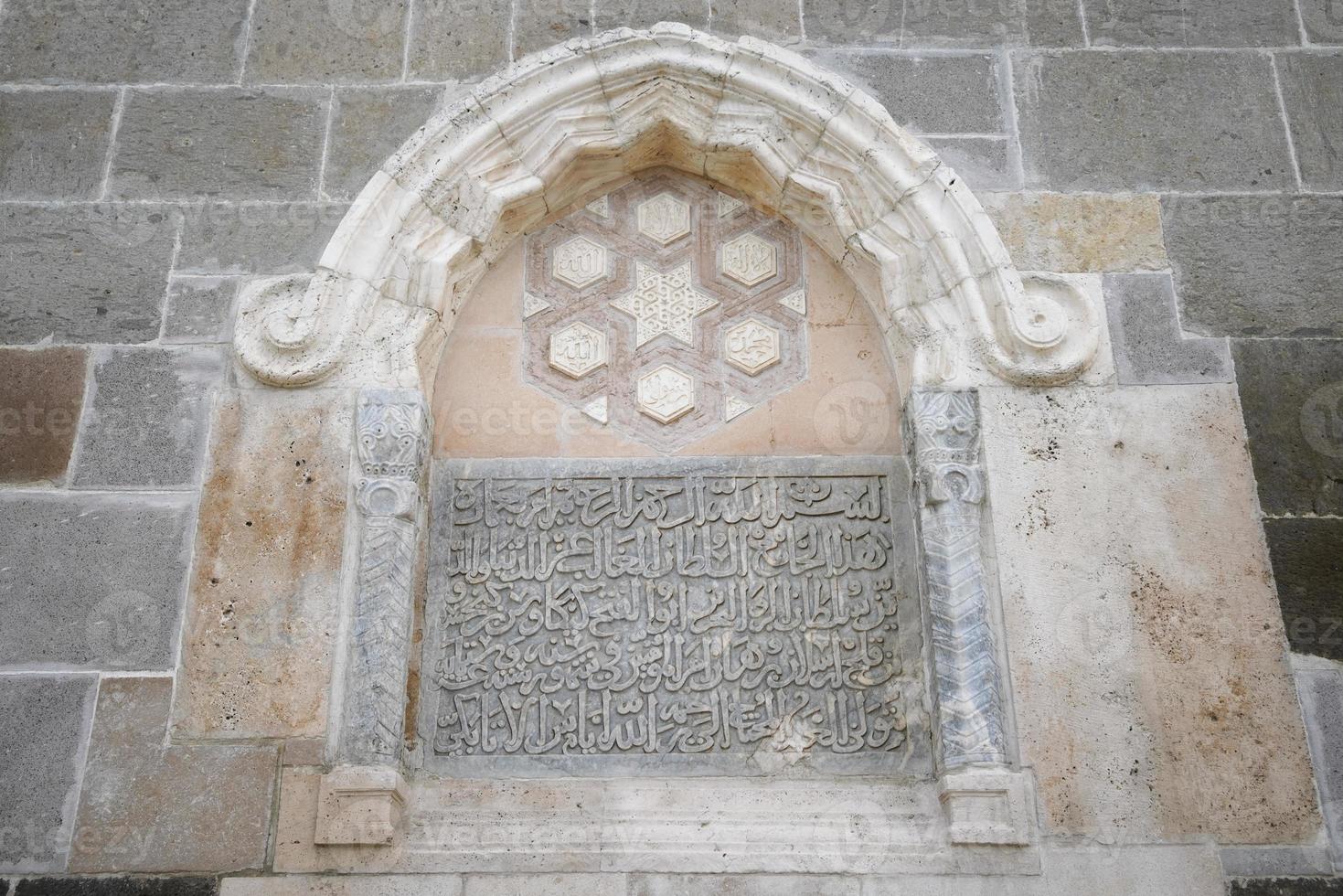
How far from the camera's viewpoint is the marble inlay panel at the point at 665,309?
397 cm

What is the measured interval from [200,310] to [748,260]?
5.67 ft

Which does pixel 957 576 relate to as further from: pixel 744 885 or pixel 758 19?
pixel 758 19

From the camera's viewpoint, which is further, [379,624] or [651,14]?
[651,14]

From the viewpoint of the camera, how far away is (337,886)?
10.5 ft

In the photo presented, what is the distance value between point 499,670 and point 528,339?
3.57ft

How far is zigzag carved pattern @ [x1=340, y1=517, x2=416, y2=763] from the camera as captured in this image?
3.34 meters

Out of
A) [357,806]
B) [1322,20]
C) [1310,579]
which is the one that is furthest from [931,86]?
[357,806]

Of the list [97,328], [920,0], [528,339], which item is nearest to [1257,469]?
[920,0]

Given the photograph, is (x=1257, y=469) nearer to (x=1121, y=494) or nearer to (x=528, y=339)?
(x=1121, y=494)

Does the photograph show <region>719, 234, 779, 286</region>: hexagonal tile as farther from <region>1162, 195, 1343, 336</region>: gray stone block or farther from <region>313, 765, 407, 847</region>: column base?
<region>313, 765, 407, 847</region>: column base

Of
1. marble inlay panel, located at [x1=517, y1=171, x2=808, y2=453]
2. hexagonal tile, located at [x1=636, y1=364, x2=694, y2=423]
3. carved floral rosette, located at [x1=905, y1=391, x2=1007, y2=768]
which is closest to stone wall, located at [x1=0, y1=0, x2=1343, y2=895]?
carved floral rosette, located at [x1=905, y1=391, x2=1007, y2=768]

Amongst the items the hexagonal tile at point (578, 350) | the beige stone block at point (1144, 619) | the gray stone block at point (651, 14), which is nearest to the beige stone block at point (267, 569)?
the hexagonal tile at point (578, 350)

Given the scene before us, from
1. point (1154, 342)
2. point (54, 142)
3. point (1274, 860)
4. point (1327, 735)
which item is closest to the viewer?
point (1274, 860)

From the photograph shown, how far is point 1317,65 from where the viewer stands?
13.6ft
